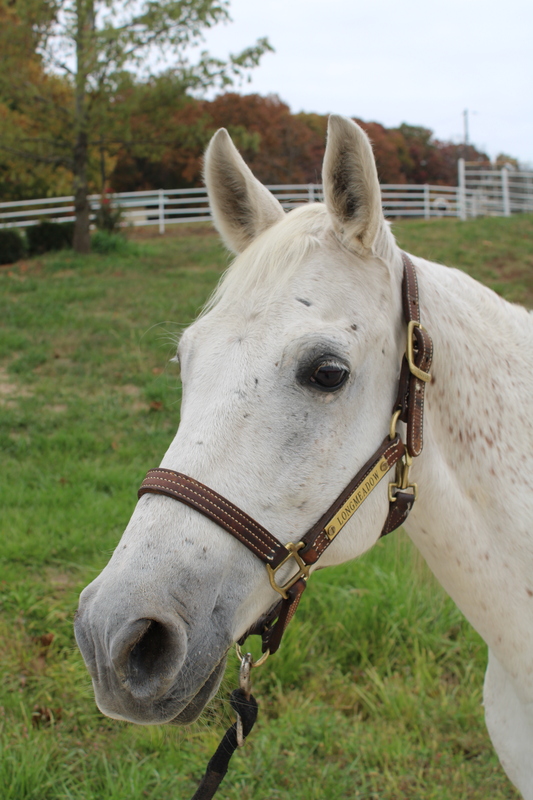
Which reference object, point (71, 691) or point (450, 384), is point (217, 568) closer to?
point (450, 384)

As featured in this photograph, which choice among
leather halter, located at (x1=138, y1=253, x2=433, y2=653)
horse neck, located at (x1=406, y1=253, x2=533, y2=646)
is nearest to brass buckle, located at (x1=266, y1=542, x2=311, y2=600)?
leather halter, located at (x1=138, y1=253, x2=433, y2=653)

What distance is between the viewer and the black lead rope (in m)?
1.64

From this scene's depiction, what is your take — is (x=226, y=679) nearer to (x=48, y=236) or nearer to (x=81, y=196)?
(x=81, y=196)

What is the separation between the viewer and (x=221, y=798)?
2.57m

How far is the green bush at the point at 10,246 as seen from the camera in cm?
1287

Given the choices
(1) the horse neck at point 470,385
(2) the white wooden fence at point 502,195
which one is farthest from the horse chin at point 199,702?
(2) the white wooden fence at point 502,195

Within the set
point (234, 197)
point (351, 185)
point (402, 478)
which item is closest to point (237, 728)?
point (402, 478)

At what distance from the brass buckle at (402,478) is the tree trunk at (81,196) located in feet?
42.0

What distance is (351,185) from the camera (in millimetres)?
1629

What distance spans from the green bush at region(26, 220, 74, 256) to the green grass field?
9.07 meters

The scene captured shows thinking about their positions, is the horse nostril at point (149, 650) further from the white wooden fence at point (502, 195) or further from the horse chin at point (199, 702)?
the white wooden fence at point (502, 195)

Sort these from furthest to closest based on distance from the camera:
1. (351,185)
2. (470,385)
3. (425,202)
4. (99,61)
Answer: (425,202) → (99,61) → (470,385) → (351,185)

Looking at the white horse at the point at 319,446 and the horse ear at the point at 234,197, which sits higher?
the horse ear at the point at 234,197

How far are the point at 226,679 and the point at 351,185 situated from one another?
4.67ft
